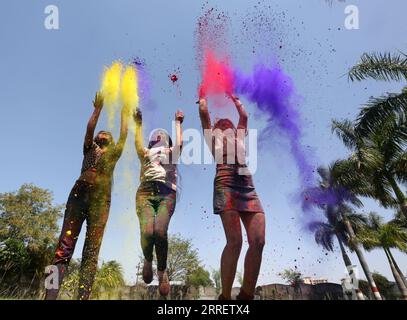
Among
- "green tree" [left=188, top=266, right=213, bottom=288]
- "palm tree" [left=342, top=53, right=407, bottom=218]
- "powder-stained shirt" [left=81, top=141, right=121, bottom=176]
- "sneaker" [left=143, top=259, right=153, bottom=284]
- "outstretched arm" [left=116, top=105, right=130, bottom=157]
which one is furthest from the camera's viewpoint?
"green tree" [left=188, top=266, right=213, bottom=288]

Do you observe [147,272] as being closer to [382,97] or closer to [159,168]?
[159,168]

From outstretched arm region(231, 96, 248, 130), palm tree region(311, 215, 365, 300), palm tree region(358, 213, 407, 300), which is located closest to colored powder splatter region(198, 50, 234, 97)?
outstretched arm region(231, 96, 248, 130)

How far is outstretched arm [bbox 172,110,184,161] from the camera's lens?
5355mm

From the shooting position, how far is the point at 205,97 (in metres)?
5.07

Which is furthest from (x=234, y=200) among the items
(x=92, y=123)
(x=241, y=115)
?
(x=92, y=123)

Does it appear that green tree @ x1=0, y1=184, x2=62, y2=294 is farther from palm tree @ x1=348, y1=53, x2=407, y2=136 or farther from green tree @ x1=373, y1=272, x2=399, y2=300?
green tree @ x1=373, y1=272, x2=399, y2=300

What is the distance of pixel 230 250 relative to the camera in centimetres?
396

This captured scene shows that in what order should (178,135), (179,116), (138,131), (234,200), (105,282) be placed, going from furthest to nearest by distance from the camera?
(105,282) < (138,131) < (179,116) < (178,135) < (234,200)

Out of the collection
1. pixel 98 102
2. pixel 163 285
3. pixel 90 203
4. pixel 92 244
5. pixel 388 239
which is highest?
pixel 388 239

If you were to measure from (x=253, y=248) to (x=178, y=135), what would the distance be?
87.5 inches

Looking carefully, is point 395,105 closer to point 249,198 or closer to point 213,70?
point 213,70

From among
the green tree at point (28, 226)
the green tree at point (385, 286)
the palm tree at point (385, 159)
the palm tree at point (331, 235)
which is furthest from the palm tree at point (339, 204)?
the green tree at point (28, 226)

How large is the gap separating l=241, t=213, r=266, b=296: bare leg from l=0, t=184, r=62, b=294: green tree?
2644cm
